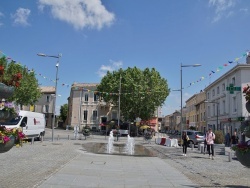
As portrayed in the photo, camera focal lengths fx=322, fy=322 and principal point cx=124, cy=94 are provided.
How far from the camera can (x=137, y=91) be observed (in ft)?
184

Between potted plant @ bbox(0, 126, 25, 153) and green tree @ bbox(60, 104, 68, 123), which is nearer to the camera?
potted plant @ bbox(0, 126, 25, 153)

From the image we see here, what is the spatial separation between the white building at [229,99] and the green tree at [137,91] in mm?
9308

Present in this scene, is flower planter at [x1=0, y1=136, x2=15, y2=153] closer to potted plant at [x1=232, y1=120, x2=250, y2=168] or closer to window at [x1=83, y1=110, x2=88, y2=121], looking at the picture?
potted plant at [x1=232, y1=120, x2=250, y2=168]

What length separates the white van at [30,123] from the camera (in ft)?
82.6

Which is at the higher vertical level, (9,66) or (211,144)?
(9,66)

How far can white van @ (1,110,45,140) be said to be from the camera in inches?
992

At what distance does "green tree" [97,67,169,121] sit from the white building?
931cm

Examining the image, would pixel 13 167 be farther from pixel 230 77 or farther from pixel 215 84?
pixel 215 84

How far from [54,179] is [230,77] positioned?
44.8 meters

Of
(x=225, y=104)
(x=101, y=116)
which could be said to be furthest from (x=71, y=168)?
(x=101, y=116)

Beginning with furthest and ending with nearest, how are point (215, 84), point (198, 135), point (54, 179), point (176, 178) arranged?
1. point (215, 84)
2. point (198, 135)
3. point (176, 178)
4. point (54, 179)

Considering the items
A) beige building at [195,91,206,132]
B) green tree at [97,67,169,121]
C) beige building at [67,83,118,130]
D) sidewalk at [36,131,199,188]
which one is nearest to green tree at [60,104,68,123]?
beige building at [67,83,118,130]

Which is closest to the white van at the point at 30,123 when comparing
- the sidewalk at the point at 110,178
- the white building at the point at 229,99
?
the sidewalk at the point at 110,178

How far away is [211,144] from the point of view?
19.1m
